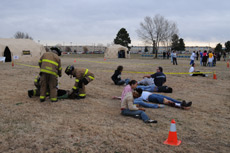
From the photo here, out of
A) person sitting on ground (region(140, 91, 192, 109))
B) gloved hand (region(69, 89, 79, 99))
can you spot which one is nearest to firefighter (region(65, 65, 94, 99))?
gloved hand (region(69, 89, 79, 99))

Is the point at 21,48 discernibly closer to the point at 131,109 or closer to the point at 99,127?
the point at 131,109

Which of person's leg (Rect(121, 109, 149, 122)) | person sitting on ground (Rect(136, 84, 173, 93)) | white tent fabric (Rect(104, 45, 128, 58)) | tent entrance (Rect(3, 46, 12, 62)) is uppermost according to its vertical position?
white tent fabric (Rect(104, 45, 128, 58))

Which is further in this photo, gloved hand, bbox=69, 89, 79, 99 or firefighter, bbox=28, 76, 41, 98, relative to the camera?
gloved hand, bbox=69, 89, 79, 99

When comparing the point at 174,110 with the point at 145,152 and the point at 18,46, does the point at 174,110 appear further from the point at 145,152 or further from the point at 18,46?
the point at 18,46

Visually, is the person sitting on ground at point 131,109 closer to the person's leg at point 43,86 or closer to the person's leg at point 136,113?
the person's leg at point 136,113

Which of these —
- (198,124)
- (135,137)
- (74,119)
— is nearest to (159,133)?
(135,137)

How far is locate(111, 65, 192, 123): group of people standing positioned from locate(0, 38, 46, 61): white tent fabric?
20324 mm

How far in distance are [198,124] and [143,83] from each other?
485 cm

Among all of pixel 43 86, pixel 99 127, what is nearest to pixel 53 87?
pixel 43 86

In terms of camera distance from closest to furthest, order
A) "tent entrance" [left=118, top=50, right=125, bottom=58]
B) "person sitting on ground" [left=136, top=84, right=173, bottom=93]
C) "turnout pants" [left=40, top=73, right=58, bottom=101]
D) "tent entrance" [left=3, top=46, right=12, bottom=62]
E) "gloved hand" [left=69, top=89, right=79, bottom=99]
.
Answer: "turnout pants" [left=40, top=73, right=58, bottom=101], "gloved hand" [left=69, top=89, right=79, bottom=99], "person sitting on ground" [left=136, top=84, right=173, bottom=93], "tent entrance" [left=3, top=46, right=12, bottom=62], "tent entrance" [left=118, top=50, right=125, bottom=58]

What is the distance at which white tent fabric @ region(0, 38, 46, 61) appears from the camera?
26.4 metres

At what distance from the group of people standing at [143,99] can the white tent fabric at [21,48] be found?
20324mm

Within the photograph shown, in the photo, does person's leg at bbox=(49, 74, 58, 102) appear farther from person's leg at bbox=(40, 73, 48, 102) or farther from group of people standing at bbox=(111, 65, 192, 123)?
group of people standing at bbox=(111, 65, 192, 123)

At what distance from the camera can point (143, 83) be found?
10031 millimetres
